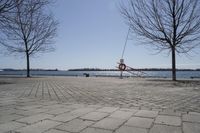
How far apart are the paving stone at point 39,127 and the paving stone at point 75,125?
18cm

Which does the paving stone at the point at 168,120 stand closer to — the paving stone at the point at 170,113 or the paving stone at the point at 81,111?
the paving stone at the point at 170,113

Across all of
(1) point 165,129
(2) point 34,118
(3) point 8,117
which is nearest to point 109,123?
(1) point 165,129

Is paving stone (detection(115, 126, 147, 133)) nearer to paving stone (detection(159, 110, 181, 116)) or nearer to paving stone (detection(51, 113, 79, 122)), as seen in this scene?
paving stone (detection(51, 113, 79, 122))

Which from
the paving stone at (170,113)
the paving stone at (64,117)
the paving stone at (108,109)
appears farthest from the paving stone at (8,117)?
the paving stone at (170,113)

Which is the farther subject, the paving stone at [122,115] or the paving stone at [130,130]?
the paving stone at [122,115]

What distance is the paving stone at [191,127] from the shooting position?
3.07 metres

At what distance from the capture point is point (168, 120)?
3.66 meters

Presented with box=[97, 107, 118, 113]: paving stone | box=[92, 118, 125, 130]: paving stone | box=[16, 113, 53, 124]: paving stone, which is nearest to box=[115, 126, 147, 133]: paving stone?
box=[92, 118, 125, 130]: paving stone

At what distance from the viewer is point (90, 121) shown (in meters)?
3.63

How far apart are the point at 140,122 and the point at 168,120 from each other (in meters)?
0.54

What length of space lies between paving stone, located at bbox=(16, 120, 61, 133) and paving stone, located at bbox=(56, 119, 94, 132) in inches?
7.1

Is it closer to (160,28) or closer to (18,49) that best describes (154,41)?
(160,28)

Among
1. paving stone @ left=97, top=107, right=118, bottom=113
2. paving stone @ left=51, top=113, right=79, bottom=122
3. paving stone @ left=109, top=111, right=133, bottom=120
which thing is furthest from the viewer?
paving stone @ left=97, top=107, right=118, bottom=113

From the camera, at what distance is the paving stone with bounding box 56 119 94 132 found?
3.19m
